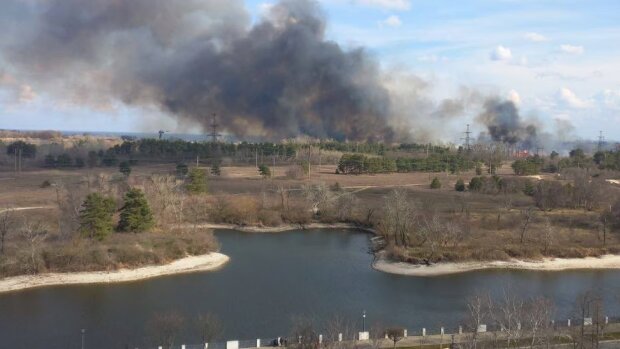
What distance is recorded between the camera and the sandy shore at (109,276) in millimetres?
17484

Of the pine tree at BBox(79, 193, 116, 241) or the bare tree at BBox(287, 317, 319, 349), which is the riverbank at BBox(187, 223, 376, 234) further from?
the bare tree at BBox(287, 317, 319, 349)

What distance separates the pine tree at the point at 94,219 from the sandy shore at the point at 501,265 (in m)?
9.05

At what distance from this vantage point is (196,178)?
31703 mm

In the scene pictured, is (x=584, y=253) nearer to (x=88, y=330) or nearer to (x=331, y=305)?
(x=331, y=305)

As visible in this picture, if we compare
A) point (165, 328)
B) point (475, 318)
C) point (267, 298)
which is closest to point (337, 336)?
point (475, 318)

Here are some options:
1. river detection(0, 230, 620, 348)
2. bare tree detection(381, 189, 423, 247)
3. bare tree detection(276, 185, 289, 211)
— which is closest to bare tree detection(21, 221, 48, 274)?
river detection(0, 230, 620, 348)

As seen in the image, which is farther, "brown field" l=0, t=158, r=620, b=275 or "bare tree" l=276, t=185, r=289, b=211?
"bare tree" l=276, t=185, r=289, b=211

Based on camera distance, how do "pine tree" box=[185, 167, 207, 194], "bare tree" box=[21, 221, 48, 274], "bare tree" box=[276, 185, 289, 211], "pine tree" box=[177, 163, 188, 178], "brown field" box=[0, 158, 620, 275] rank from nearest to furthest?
"bare tree" box=[21, 221, 48, 274] < "brown field" box=[0, 158, 620, 275] < "bare tree" box=[276, 185, 289, 211] < "pine tree" box=[185, 167, 207, 194] < "pine tree" box=[177, 163, 188, 178]

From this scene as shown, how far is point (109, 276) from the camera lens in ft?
60.5

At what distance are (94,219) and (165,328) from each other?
8533 mm

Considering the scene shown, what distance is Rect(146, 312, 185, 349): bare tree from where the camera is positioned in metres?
12.2

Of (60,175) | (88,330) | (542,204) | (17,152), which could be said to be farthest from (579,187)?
(17,152)

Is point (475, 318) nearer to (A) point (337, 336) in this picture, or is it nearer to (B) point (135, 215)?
(A) point (337, 336)

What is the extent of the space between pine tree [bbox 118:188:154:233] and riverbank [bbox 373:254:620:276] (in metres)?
8.22
